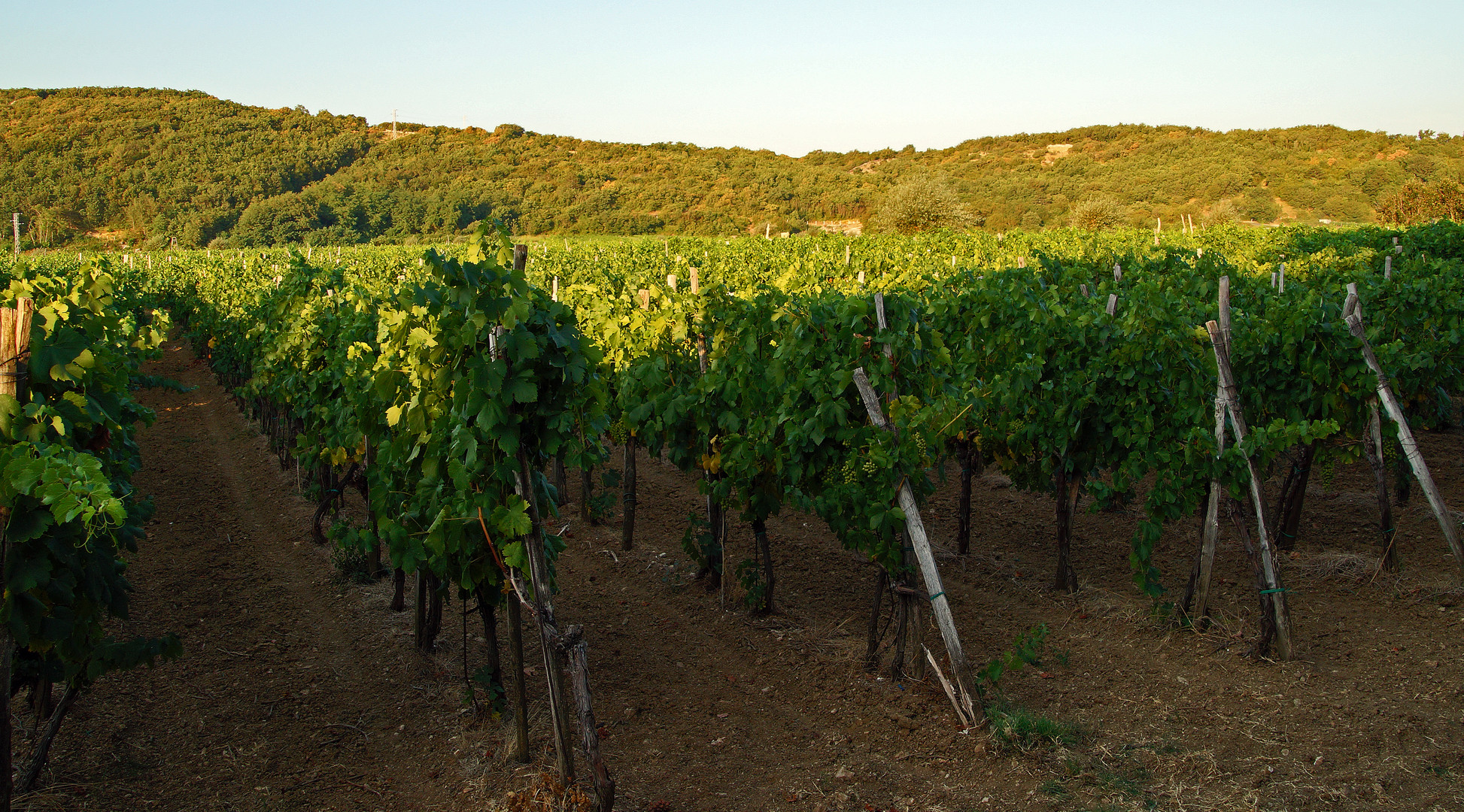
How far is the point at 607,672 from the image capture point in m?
5.43

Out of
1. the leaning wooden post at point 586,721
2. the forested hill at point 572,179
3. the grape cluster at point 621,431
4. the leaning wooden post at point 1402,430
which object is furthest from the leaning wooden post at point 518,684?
the forested hill at point 572,179

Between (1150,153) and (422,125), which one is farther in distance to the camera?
(422,125)

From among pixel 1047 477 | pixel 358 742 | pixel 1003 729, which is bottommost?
pixel 358 742

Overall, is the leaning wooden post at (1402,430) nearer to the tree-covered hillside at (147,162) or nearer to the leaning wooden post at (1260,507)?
the leaning wooden post at (1260,507)

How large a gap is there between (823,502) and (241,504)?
23.5 ft

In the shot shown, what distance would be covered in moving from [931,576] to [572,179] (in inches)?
2768

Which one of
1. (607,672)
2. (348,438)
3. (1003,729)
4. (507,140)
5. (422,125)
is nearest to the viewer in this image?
(1003,729)

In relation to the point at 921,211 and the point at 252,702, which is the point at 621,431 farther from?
the point at 921,211

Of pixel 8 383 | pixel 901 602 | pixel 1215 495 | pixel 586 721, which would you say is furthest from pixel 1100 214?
pixel 8 383

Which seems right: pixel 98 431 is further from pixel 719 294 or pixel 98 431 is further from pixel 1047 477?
pixel 1047 477

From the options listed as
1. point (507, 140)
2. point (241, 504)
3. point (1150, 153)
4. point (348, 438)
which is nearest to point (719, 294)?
point (348, 438)

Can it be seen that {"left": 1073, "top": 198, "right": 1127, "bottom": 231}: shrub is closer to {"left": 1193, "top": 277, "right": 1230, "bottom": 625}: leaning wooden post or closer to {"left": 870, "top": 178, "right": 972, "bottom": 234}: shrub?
{"left": 870, "top": 178, "right": 972, "bottom": 234}: shrub

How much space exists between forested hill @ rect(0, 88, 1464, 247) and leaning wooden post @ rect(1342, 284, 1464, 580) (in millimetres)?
44732

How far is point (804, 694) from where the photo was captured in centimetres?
510
